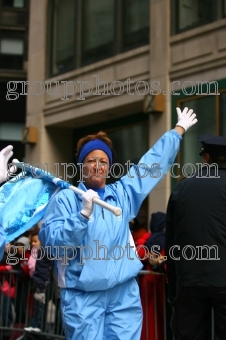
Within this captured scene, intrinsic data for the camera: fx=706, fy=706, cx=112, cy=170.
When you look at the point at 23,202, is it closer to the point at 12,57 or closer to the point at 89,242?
the point at 89,242

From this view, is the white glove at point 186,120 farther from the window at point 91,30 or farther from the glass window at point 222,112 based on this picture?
the window at point 91,30

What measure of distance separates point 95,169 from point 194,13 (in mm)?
9499

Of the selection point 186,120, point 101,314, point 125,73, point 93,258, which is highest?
point 125,73

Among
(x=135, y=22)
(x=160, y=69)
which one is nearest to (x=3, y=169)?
(x=160, y=69)

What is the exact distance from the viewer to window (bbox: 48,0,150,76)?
15.4 metres

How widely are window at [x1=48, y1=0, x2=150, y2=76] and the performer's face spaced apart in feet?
33.4

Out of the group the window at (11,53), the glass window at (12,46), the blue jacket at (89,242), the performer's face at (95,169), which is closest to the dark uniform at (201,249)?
the blue jacket at (89,242)

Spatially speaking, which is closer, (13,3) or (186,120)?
(186,120)

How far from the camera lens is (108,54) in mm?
15891

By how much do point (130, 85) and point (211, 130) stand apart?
8.57 feet

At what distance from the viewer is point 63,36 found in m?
17.5

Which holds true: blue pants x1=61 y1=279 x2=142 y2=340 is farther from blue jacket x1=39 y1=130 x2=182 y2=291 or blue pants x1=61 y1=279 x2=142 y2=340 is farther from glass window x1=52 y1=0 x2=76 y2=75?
glass window x1=52 y1=0 x2=76 y2=75

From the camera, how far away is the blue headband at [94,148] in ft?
16.5

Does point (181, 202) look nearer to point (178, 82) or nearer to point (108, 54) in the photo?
point (178, 82)
